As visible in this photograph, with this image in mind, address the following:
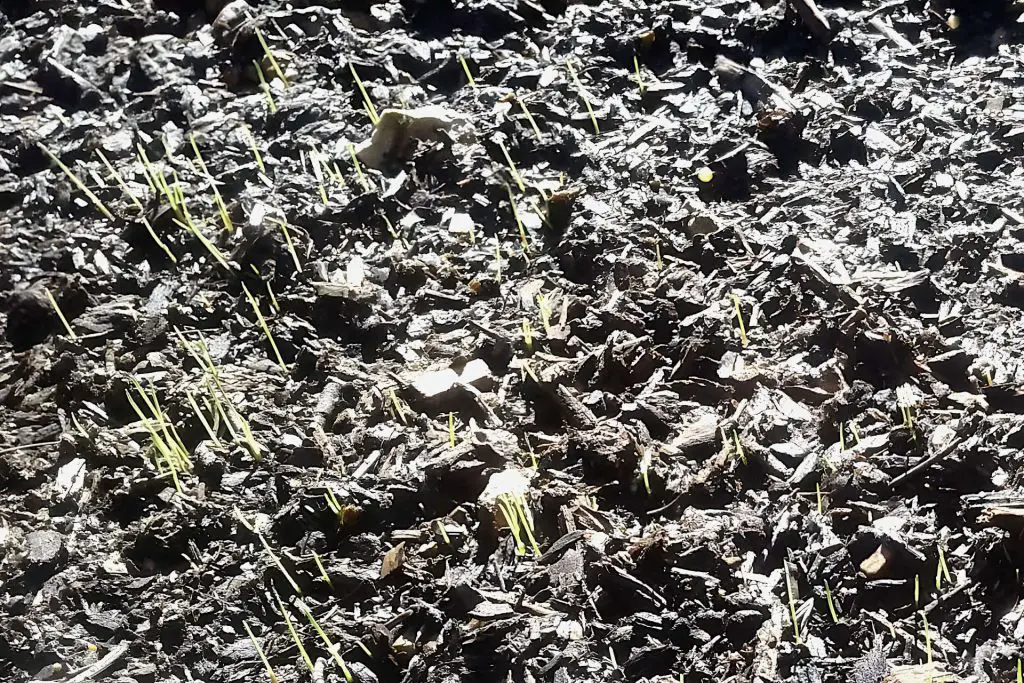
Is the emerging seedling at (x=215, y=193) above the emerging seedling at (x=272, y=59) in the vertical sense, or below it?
below

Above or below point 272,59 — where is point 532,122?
below

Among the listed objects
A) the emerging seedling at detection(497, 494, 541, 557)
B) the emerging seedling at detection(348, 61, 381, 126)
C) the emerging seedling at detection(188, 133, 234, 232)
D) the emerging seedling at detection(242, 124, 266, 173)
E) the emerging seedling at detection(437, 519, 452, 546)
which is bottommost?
the emerging seedling at detection(437, 519, 452, 546)

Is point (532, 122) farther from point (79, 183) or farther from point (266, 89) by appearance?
point (79, 183)

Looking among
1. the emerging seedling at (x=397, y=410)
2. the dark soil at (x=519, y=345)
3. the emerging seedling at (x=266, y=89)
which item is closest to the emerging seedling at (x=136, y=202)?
the dark soil at (x=519, y=345)

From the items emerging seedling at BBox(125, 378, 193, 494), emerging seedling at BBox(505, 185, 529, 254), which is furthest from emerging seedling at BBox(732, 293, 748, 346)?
emerging seedling at BBox(125, 378, 193, 494)

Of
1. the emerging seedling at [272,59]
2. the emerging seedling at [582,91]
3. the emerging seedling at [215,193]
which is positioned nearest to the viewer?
the emerging seedling at [215,193]

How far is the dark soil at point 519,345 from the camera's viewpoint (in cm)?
175

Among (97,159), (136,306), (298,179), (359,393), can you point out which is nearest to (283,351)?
(359,393)

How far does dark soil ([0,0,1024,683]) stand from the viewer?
5.74 feet

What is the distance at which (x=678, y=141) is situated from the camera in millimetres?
2775

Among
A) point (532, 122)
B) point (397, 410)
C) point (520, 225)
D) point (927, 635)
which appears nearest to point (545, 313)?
point (520, 225)

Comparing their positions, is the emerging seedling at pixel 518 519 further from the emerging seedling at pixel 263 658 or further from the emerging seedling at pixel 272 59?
the emerging seedling at pixel 272 59

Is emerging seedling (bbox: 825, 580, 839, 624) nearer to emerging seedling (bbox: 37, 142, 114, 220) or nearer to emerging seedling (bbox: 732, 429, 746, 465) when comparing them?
emerging seedling (bbox: 732, 429, 746, 465)

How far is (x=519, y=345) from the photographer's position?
2.25 meters
